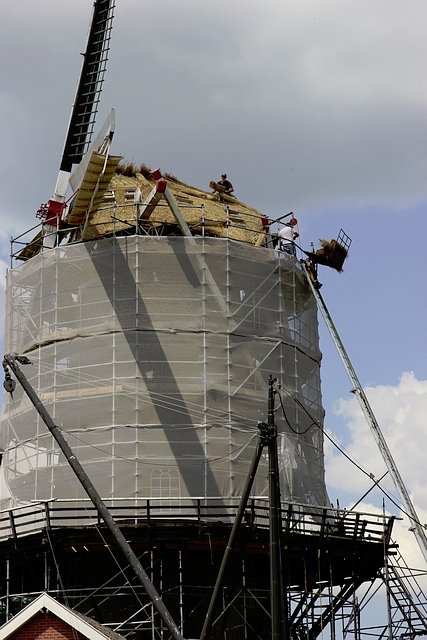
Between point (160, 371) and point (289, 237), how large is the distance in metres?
7.40

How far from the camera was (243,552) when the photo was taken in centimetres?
3784

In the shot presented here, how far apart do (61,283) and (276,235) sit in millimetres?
7546

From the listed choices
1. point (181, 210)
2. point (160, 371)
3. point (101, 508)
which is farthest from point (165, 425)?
point (181, 210)

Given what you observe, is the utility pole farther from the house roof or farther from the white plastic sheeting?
the white plastic sheeting

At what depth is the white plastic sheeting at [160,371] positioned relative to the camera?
4047cm

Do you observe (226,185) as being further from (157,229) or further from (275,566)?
(275,566)

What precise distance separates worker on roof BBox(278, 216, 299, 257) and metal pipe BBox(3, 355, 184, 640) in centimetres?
1036

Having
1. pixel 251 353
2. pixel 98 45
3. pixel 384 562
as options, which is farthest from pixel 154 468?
pixel 98 45

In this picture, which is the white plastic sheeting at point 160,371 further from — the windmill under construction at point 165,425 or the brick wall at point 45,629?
the brick wall at point 45,629

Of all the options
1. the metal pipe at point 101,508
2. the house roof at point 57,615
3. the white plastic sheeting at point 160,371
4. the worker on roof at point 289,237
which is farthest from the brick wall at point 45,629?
the worker on roof at point 289,237

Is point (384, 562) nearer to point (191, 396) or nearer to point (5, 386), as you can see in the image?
point (191, 396)

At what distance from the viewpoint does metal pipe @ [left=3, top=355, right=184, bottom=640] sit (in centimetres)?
3447

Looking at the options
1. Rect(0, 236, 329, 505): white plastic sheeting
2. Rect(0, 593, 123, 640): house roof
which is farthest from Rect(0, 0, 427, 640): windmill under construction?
Rect(0, 593, 123, 640): house roof

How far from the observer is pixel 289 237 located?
45.6 metres
